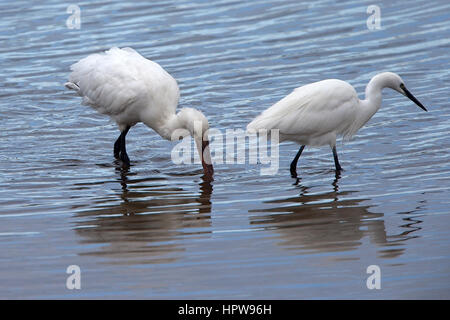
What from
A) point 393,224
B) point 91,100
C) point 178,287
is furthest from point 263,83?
point 178,287

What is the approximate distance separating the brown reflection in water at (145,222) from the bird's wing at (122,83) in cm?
107

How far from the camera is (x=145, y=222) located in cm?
852

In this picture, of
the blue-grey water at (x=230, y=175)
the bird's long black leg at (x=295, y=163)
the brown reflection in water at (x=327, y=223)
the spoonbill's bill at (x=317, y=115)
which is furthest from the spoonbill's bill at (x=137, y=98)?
the brown reflection in water at (x=327, y=223)

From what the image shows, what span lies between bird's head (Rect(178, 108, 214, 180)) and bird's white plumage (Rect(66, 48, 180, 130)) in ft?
1.45

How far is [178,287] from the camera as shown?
676cm

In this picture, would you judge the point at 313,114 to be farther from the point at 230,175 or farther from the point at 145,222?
the point at 145,222

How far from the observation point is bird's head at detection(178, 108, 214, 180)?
10.0m

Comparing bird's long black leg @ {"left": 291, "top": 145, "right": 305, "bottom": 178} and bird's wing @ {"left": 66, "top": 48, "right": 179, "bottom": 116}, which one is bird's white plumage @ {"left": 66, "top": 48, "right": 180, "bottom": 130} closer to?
bird's wing @ {"left": 66, "top": 48, "right": 179, "bottom": 116}

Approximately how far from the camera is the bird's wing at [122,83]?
10.6 meters

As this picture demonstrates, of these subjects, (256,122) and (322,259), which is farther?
(256,122)

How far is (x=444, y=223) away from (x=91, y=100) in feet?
15.8

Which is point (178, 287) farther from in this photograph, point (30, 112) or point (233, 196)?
point (30, 112)

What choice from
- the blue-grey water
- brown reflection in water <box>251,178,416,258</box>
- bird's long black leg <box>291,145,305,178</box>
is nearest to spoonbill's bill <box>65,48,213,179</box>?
the blue-grey water

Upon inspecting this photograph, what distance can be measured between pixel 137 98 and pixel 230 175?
54.4 inches
